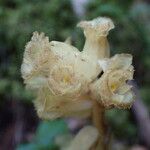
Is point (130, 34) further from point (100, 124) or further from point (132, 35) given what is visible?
point (100, 124)

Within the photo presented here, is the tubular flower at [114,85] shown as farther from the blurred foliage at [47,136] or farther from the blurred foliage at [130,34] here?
the blurred foliage at [130,34]

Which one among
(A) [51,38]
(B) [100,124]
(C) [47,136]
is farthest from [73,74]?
(A) [51,38]

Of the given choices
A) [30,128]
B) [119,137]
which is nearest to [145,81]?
[119,137]

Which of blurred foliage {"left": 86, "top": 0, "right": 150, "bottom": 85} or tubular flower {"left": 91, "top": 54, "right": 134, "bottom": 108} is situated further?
blurred foliage {"left": 86, "top": 0, "right": 150, "bottom": 85}

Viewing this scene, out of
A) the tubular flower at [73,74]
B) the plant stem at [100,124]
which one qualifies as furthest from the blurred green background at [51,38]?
the tubular flower at [73,74]

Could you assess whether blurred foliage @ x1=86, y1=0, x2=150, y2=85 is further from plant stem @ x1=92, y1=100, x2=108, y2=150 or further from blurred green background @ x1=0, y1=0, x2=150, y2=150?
plant stem @ x1=92, y1=100, x2=108, y2=150

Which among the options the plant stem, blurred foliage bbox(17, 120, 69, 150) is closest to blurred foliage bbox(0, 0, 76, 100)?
blurred foliage bbox(17, 120, 69, 150)
